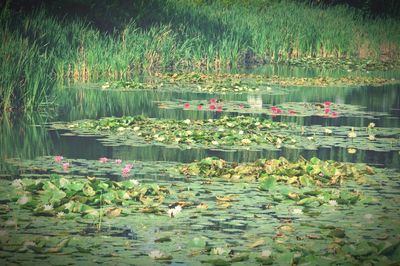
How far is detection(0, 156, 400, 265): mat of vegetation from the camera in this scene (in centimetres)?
632

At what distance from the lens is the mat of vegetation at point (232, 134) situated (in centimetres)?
1198

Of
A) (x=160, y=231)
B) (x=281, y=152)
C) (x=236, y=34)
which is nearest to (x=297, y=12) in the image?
(x=236, y=34)

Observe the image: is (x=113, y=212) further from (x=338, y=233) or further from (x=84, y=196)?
(x=338, y=233)

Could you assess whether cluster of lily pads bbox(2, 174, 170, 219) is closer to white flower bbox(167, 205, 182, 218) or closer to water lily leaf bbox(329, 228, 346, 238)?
white flower bbox(167, 205, 182, 218)

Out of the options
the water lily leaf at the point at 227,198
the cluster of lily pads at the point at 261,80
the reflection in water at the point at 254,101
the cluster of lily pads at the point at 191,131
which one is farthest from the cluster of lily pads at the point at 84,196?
the cluster of lily pads at the point at 261,80

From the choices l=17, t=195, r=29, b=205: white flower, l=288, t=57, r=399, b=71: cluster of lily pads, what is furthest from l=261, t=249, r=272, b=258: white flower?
l=288, t=57, r=399, b=71: cluster of lily pads

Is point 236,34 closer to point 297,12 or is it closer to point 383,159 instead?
point 297,12

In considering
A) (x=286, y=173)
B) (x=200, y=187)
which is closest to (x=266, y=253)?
(x=200, y=187)

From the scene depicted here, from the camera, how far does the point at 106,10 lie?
2870 centimetres

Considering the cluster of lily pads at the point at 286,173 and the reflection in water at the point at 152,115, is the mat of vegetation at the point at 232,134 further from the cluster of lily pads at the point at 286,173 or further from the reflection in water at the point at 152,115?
the cluster of lily pads at the point at 286,173

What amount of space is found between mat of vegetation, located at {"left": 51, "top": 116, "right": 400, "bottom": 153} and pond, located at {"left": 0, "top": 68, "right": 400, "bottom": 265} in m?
0.03

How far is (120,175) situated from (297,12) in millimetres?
27369

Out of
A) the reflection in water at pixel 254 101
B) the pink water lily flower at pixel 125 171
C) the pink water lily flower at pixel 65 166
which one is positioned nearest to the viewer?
the pink water lily flower at pixel 125 171

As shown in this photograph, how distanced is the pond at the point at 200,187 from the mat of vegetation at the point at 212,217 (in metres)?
0.01
